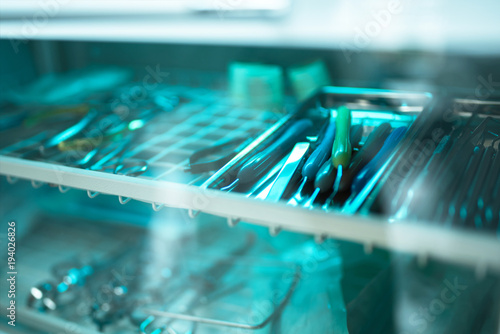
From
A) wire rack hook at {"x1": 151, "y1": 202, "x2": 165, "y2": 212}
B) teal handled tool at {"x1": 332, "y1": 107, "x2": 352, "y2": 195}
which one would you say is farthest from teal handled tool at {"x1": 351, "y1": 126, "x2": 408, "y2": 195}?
wire rack hook at {"x1": 151, "y1": 202, "x2": 165, "y2": 212}

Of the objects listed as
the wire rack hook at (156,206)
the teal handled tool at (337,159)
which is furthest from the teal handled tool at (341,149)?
the wire rack hook at (156,206)

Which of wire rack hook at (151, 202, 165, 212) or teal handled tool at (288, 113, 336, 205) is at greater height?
→ teal handled tool at (288, 113, 336, 205)

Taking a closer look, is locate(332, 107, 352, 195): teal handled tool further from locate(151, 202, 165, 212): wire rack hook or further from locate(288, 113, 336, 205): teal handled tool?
locate(151, 202, 165, 212): wire rack hook

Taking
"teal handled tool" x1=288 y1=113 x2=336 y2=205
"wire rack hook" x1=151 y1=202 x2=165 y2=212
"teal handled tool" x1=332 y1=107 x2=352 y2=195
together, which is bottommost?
"wire rack hook" x1=151 y1=202 x2=165 y2=212

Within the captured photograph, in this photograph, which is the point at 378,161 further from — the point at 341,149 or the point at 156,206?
the point at 156,206

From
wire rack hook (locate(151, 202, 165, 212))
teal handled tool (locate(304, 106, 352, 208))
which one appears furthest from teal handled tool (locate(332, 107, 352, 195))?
wire rack hook (locate(151, 202, 165, 212))

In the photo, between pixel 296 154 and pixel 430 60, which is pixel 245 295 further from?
pixel 430 60

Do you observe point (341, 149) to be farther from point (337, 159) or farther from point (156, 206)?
point (156, 206)

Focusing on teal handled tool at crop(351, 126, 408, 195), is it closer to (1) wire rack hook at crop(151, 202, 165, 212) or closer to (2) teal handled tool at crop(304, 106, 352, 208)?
(2) teal handled tool at crop(304, 106, 352, 208)

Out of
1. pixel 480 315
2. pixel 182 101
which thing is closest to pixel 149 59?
pixel 182 101

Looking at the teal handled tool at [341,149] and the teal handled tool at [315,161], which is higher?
the teal handled tool at [341,149]

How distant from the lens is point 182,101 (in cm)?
103

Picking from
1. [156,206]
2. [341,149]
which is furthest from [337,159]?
[156,206]

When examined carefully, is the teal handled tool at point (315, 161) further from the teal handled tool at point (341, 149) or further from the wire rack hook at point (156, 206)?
the wire rack hook at point (156, 206)
